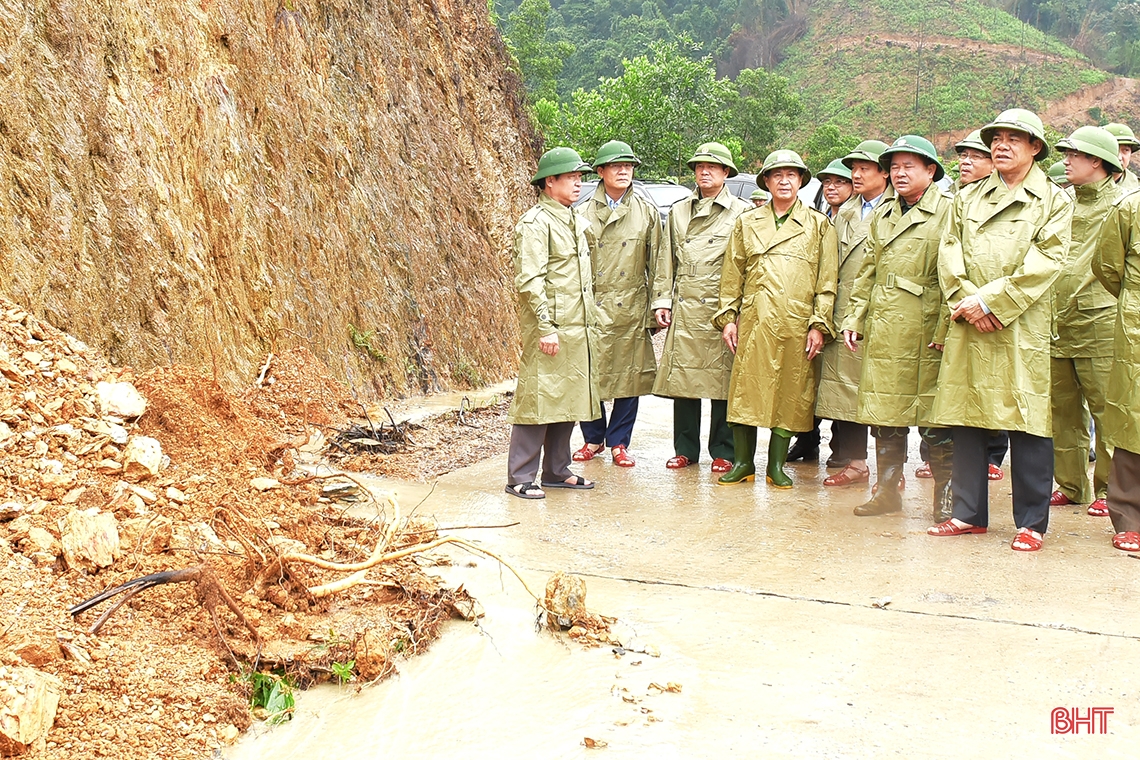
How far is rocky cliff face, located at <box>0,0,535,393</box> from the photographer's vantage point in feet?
21.0

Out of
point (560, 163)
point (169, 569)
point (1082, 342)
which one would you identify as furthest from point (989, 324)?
point (169, 569)

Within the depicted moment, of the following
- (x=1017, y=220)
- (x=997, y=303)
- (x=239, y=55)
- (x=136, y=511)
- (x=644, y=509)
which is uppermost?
(x=239, y=55)

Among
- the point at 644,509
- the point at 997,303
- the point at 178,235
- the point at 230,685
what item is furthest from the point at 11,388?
the point at 997,303

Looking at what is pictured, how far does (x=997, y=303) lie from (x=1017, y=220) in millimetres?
479

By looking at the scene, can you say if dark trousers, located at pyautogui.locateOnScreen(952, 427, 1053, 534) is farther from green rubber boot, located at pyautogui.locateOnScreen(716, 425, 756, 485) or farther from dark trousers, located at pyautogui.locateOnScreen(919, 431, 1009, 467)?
dark trousers, located at pyautogui.locateOnScreen(919, 431, 1009, 467)

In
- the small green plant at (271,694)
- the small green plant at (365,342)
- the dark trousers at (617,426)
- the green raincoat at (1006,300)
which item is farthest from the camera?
the small green plant at (365,342)

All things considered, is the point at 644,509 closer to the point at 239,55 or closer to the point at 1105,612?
the point at 1105,612

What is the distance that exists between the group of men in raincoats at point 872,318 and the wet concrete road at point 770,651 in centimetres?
54

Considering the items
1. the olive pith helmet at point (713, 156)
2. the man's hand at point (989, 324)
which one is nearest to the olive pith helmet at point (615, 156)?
the olive pith helmet at point (713, 156)

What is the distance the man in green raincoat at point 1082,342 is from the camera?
5920 millimetres

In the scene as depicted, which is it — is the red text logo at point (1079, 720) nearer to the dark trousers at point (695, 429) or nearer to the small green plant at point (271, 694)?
the small green plant at point (271, 694)

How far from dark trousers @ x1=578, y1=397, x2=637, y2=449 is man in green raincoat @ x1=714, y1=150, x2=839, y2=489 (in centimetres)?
106

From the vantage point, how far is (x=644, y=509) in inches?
238

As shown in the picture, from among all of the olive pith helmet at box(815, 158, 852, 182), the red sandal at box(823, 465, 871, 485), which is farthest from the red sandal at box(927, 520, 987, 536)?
the olive pith helmet at box(815, 158, 852, 182)
